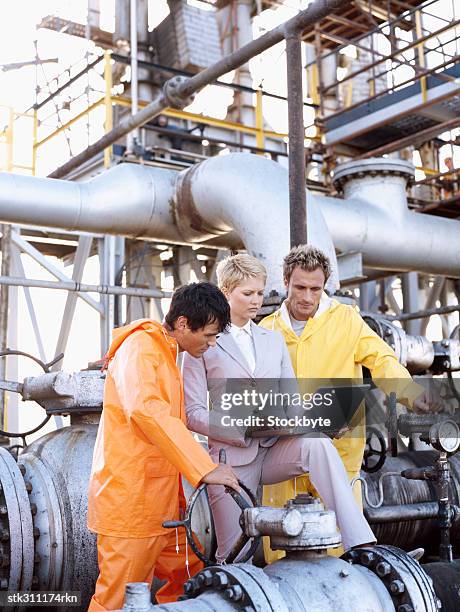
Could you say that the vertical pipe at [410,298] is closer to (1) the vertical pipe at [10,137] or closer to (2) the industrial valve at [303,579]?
(1) the vertical pipe at [10,137]

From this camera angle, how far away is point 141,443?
2.17m

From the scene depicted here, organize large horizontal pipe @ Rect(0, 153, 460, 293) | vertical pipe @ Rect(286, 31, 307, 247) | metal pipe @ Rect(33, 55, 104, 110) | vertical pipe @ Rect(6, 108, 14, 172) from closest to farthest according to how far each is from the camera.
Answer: vertical pipe @ Rect(286, 31, 307, 247) < large horizontal pipe @ Rect(0, 153, 460, 293) < metal pipe @ Rect(33, 55, 104, 110) < vertical pipe @ Rect(6, 108, 14, 172)

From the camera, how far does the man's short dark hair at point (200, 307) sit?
221cm

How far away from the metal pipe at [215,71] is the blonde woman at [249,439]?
6.02 ft

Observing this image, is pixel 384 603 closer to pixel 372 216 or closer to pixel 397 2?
pixel 372 216

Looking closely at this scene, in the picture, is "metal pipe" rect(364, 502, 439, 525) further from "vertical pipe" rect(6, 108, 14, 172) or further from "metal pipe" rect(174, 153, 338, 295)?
"vertical pipe" rect(6, 108, 14, 172)

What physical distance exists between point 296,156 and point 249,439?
1.89 m

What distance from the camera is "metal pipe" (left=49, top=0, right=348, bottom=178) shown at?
3.95 m

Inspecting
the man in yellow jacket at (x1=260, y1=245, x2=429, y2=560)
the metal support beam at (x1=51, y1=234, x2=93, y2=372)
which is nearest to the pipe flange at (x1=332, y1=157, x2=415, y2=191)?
the metal support beam at (x1=51, y1=234, x2=93, y2=372)

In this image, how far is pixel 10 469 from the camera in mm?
2637

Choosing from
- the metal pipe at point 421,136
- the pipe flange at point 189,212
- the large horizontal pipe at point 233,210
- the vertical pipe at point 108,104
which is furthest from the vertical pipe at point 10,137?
the metal pipe at point 421,136

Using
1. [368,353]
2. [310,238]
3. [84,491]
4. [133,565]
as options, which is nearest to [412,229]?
[310,238]

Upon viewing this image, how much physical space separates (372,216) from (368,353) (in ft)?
11.3

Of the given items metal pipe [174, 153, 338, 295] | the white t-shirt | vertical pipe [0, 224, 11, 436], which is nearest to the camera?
the white t-shirt
